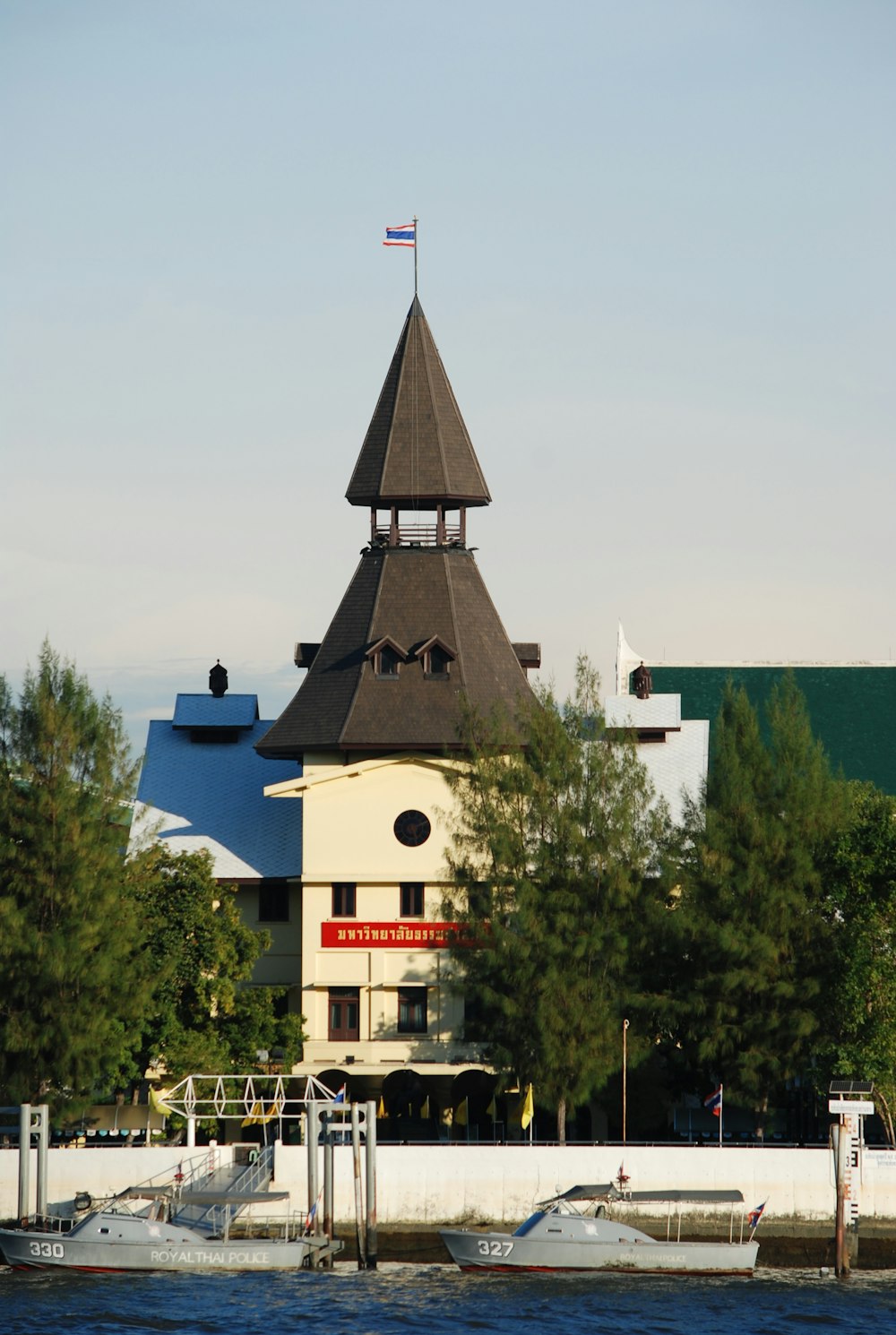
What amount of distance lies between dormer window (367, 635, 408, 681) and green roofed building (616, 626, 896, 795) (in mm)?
15477

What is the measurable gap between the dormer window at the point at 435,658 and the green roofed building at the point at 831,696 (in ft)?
47.5

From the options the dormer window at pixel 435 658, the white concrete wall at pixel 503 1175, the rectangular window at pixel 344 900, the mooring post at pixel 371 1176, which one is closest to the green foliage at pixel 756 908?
the white concrete wall at pixel 503 1175

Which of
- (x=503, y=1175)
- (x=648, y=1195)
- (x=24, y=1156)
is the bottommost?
(x=648, y=1195)

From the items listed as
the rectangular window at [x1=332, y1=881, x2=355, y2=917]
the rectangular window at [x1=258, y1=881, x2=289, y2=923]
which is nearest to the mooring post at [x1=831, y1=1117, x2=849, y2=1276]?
the rectangular window at [x1=332, y1=881, x2=355, y2=917]

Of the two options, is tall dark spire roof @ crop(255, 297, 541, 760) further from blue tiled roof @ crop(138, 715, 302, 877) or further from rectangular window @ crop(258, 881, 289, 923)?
rectangular window @ crop(258, 881, 289, 923)

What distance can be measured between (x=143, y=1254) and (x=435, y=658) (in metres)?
26.0

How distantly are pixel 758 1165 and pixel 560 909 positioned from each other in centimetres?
988

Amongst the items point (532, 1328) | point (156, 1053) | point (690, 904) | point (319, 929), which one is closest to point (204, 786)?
point (319, 929)

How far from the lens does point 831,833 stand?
72938mm

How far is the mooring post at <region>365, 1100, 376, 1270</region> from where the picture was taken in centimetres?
6419

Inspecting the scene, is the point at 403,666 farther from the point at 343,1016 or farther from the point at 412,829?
the point at 343,1016

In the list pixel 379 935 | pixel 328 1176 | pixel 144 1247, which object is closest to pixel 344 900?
pixel 379 935

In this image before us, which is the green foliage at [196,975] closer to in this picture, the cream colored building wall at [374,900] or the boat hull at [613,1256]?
the cream colored building wall at [374,900]

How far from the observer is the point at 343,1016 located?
7781 cm
